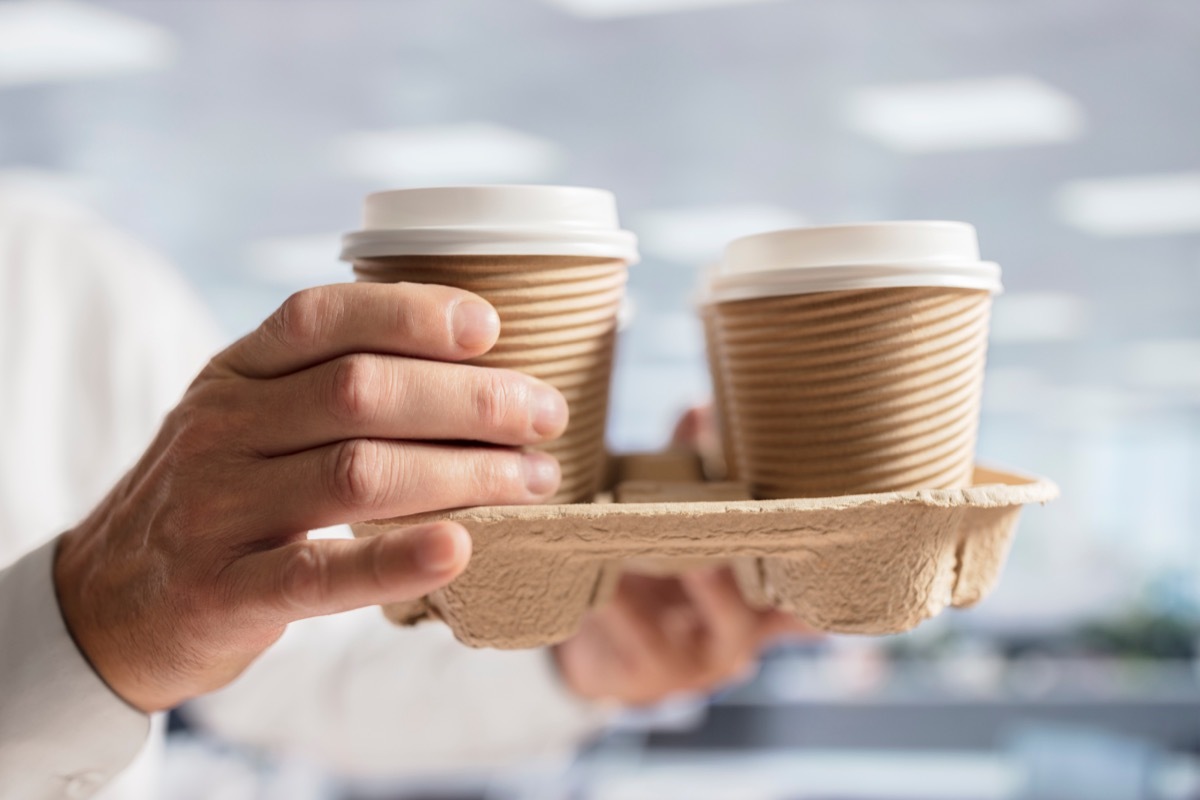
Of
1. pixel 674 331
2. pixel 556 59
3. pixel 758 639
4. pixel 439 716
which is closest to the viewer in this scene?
pixel 758 639

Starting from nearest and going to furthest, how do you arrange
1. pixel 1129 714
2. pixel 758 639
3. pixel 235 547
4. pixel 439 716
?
pixel 235 547 < pixel 758 639 < pixel 439 716 < pixel 1129 714

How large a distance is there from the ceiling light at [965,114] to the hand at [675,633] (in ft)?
9.08

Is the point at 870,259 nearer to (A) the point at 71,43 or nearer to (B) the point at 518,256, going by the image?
(B) the point at 518,256

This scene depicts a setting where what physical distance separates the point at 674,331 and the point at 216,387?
21.1ft

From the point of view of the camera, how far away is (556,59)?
3348 mm

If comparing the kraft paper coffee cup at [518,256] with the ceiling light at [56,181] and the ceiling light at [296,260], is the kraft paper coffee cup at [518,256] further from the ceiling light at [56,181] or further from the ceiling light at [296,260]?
the ceiling light at [296,260]

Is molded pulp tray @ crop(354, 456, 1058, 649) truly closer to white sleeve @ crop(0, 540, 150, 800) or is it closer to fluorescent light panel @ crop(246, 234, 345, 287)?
white sleeve @ crop(0, 540, 150, 800)

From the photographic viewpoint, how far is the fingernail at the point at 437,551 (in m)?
0.43

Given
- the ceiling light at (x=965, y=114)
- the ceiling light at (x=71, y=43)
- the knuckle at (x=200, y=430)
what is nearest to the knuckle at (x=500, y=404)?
the knuckle at (x=200, y=430)

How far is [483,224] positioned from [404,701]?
3.62 ft

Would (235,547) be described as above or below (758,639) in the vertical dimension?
above

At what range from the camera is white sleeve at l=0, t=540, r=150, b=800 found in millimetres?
575

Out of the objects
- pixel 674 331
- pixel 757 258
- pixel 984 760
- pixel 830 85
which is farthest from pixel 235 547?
pixel 674 331

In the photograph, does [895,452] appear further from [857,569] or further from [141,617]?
[141,617]
